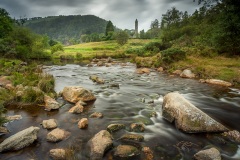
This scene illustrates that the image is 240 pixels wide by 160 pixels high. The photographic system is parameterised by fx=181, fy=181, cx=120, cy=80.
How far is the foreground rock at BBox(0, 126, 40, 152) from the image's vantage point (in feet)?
20.9

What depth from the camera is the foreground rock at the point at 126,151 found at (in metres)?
6.20

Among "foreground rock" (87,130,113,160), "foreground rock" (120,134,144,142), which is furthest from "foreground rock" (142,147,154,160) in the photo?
"foreground rock" (87,130,113,160)

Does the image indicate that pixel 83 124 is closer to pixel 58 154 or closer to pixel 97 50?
pixel 58 154

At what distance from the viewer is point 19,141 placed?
653 centimetres

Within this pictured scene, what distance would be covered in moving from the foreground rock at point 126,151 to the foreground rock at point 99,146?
0.40 m

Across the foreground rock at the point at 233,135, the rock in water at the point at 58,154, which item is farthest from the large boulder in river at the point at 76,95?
the foreground rock at the point at 233,135

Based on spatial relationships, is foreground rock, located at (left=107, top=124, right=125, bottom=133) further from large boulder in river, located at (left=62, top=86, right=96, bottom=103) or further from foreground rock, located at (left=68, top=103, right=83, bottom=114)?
large boulder in river, located at (left=62, top=86, right=96, bottom=103)

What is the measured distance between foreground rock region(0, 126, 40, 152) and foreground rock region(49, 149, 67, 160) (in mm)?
1143

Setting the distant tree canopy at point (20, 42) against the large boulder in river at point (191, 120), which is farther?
the distant tree canopy at point (20, 42)

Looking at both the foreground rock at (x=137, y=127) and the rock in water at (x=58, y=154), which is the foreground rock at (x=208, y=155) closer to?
the foreground rock at (x=137, y=127)

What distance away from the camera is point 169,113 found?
9008 millimetres

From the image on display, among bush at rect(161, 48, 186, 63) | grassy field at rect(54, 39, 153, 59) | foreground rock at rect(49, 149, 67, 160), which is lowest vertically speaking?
foreground rock at rect(49, 149, 67, 160)

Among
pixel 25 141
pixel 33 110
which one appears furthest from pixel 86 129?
pixel 33 110

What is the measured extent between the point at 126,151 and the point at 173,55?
23.1m
